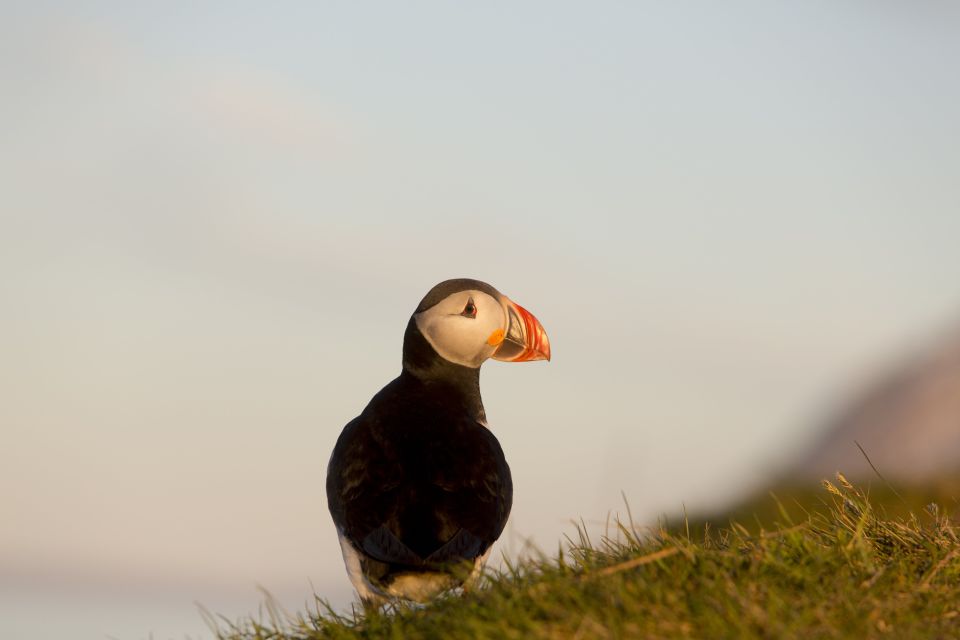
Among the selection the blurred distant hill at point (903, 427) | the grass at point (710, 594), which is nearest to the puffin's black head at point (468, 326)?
the grass at point (710, 594)

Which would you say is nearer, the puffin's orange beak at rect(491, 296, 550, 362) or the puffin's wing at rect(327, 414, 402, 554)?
the puffin's wing at rect(327, 414, 402, 554)

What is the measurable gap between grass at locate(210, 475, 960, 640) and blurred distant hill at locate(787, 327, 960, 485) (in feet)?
31.0

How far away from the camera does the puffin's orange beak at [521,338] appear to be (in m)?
7.50

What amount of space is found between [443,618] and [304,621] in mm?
1109

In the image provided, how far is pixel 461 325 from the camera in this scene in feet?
23.7

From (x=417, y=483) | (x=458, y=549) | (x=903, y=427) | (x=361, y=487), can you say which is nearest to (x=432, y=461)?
(x=417, y=483)

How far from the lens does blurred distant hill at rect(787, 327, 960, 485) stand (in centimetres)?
1584

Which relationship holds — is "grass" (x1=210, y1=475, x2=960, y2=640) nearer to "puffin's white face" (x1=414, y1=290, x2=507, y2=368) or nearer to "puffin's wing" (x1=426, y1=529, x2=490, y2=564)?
"puffin's wing" (x1=426, y1=529, x2=490, y2=564)

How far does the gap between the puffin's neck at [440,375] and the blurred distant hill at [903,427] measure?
8404 mm

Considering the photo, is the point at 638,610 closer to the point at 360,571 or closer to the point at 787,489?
the point at 360,571

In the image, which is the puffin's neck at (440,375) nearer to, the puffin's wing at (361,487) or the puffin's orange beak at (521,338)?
the puffin's orange beak at (521,338)

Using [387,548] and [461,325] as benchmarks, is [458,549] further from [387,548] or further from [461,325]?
[461,325]

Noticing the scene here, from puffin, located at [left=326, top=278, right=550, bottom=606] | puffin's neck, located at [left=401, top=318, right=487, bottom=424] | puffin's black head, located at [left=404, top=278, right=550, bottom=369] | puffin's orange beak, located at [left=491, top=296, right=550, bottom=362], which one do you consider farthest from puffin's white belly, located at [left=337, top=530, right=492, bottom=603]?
puffin's orange beak, located at [left=491, top=296, right=550, bottom=362]

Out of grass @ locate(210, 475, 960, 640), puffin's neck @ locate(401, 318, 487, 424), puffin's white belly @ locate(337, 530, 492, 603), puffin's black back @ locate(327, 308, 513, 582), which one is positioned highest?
puffin's neck @ locate(401, 318, 487, 424)
